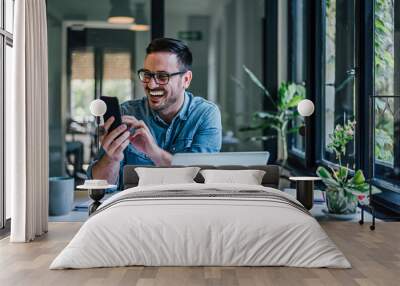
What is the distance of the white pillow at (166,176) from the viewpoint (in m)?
6.49

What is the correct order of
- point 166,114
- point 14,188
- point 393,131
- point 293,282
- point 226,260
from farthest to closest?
point 166,114, point 393,131, point 14,188, point 226,260, point 293,282

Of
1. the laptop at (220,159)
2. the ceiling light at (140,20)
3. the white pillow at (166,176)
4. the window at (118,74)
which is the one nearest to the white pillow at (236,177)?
the white pillow at (166,176)

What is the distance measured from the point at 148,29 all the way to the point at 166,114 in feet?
3.66

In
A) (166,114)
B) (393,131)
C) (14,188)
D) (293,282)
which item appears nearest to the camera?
(293,282)

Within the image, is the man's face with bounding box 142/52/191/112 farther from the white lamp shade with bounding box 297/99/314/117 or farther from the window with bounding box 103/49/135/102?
the white lamp shade with bounding box 297/99/314/117

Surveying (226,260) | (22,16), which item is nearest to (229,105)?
(22,16)

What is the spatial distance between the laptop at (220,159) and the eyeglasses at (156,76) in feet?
3.08

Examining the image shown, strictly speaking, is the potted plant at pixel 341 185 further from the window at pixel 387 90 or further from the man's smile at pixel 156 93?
the man's smile at pixel 156 93

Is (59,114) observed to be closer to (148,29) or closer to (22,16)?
(148,29)

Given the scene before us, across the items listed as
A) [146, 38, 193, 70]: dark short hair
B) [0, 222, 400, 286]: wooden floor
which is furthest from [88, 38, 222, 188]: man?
[0, 222, 400, 286]: wooden floor

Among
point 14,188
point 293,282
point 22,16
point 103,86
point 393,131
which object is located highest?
point 22,16

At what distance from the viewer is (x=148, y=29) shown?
763 centimetres

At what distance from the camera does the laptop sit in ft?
24.0

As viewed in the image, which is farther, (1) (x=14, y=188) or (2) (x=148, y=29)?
(2) (x=148, y=29)
